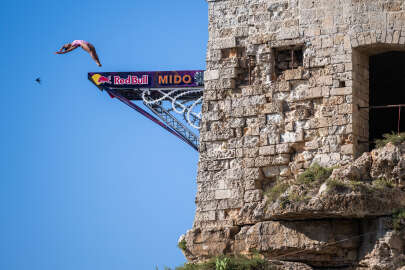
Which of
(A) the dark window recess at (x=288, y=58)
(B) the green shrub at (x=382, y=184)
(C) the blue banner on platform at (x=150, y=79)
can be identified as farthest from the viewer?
(C) the blue banner on platform at (x=150, y=79)

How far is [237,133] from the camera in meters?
24.3

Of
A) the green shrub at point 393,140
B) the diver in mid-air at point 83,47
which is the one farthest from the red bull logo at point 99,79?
the green shrub at point 393,140

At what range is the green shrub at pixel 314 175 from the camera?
22641mm

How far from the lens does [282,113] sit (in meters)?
24.0

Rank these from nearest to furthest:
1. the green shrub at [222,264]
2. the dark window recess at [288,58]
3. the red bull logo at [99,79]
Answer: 1. the green shrub at [222,264]
2. the dark window recess at [288,58]
3. the red bull logo at [99,79]

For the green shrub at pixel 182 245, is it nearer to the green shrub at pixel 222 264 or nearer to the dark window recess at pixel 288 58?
the green shrub at pixel 222 264

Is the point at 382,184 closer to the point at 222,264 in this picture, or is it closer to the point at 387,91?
the point at 222,264

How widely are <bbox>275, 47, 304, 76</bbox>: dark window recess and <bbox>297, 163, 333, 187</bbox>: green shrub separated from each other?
2.34m

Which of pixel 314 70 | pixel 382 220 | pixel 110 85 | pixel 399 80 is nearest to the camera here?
pixel 382 220

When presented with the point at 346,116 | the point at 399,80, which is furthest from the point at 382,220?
the point at 399,80

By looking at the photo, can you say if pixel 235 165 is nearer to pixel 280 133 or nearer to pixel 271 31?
pixel 280 133

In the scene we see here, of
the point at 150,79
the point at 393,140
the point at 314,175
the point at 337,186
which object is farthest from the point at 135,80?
the point at 337,186

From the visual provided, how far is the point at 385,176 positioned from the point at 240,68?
162 inches

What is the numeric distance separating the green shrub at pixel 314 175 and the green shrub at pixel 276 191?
0.39 meters
